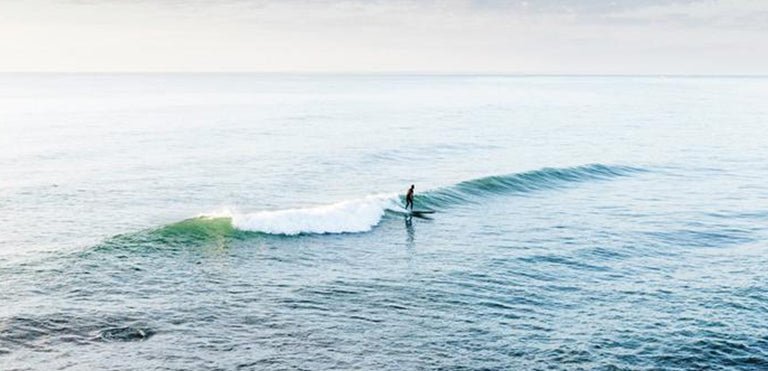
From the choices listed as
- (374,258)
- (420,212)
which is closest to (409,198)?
(420,212)

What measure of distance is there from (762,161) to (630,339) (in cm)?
5334

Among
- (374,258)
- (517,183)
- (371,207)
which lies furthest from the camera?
(517,183)

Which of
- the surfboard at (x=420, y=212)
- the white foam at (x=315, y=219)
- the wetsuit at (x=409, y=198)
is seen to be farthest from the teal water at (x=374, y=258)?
the wetsuit at (x=409, y=198)

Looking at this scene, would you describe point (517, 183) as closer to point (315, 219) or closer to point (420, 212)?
point (420, 212)

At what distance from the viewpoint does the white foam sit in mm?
38875

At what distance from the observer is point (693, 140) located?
8694 centimetres

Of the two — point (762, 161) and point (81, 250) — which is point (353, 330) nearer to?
point (81, 250)

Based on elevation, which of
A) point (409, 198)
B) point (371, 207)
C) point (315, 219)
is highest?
point (409, 198)

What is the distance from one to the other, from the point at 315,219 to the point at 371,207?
14.5 ft

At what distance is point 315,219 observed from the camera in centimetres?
4016

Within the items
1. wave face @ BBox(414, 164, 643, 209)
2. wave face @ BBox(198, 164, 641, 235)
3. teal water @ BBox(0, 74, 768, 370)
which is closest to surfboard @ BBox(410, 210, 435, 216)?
wave face @ BBox(198, 164, 641, 235)

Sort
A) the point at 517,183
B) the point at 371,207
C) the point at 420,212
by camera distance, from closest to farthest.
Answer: the point at 371,207, the point at 420,212, the point at 517,183

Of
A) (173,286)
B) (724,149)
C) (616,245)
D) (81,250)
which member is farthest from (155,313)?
(724,149)

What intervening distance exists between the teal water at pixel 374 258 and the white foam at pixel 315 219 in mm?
137
